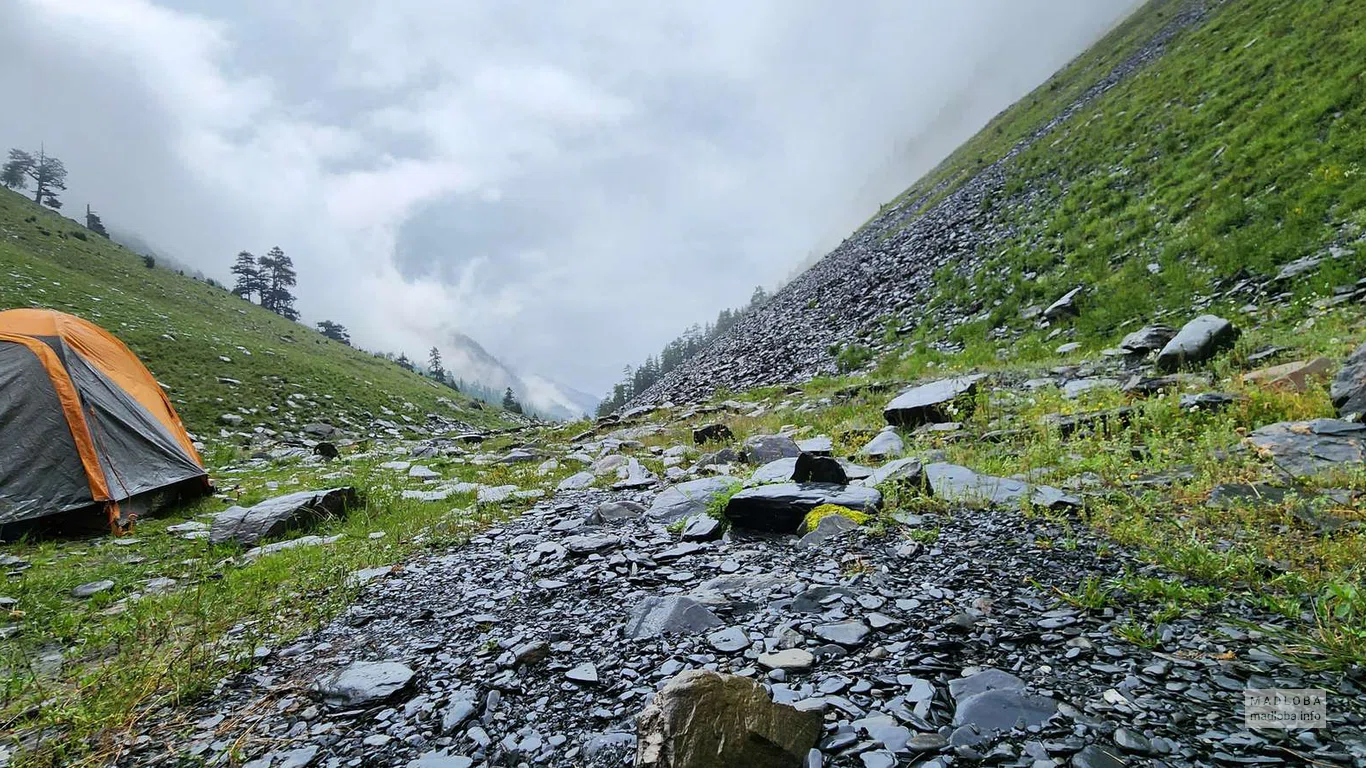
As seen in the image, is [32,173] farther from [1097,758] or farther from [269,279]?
[1097,758]

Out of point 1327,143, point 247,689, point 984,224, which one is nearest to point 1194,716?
point 247,689

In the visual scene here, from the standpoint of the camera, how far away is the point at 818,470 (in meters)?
6.23

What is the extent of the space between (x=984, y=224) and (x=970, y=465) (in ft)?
72.1

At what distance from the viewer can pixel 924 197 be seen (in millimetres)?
39562

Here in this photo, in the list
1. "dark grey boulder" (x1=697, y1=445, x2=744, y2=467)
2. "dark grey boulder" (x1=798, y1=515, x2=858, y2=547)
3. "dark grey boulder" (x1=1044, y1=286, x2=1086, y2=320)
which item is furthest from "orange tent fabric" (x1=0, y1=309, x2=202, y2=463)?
"dark grey boulder" (x1=1044, y1=286, x2=1086, y2=320)

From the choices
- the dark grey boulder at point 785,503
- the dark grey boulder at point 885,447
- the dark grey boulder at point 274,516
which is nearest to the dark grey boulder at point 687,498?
the dark grey boulder at point 785,503

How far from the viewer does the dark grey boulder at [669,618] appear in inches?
142

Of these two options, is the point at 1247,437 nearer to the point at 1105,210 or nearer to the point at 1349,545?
the point at 1349,545

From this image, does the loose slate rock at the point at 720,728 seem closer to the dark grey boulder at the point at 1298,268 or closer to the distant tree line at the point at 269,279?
the dark grey boulder at the point at 1298,268

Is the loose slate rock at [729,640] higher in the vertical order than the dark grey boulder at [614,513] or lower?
lower

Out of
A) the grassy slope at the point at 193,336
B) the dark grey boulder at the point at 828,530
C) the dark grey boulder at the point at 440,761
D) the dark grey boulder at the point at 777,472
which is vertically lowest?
the dark grey boulder at the point at 828,530

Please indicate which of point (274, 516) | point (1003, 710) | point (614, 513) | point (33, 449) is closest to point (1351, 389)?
point (1003, 710)

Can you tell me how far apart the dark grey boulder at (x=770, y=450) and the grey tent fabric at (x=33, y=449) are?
9.89 meters

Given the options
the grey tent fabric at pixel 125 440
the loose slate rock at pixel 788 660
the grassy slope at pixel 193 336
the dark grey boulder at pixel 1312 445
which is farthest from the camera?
the grassy slope at pixel 193 336
